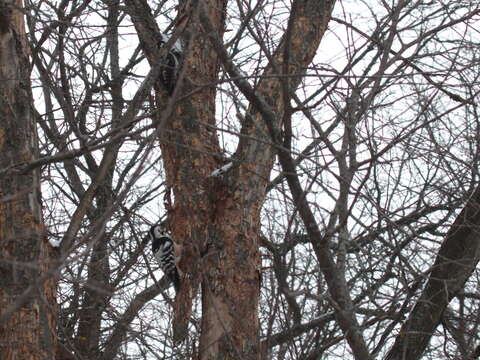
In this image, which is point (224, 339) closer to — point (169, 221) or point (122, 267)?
point (169, 221)

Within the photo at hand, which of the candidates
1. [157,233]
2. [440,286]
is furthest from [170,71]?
[440,286]

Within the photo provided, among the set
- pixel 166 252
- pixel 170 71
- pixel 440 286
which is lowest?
pixel 440 286

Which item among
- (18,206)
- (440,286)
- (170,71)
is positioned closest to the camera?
(18,206)

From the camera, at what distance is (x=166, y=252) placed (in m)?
4.34

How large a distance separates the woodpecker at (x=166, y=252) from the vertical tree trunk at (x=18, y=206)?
756 millimetres

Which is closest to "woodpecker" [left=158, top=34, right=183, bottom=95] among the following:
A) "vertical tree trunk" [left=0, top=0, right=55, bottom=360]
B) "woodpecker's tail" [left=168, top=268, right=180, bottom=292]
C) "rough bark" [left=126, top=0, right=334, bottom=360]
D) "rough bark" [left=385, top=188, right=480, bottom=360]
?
"rough bark" [left=126, top=0, right=334, bottom=360]

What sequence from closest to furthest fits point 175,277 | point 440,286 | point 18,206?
point 18,206, point 440,286, point 175,277

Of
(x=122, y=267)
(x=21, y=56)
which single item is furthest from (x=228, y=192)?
(x=122, y=267)

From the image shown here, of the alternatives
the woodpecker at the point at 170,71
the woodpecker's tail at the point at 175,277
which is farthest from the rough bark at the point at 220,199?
the woodpecker's tail at the point at 175,277

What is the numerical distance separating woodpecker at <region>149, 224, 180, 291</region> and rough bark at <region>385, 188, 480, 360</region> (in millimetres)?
1236

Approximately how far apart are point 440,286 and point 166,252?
154 centimetres

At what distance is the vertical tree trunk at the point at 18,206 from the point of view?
3.18 meters

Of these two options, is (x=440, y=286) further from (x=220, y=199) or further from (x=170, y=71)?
(x=170, y=71)

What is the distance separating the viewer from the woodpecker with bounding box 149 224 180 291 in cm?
413
